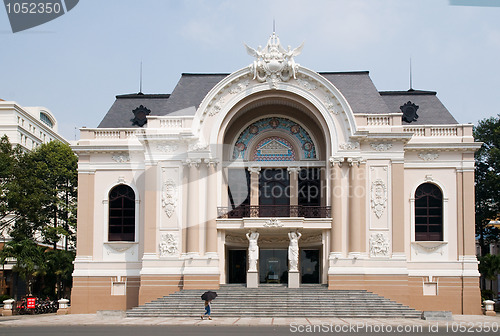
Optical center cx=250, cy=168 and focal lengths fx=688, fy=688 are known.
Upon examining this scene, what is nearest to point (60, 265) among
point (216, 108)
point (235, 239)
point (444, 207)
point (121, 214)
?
point (121, 214)

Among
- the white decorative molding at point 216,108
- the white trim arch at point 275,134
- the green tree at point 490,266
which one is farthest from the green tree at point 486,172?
the white decorative molding at point 216,108

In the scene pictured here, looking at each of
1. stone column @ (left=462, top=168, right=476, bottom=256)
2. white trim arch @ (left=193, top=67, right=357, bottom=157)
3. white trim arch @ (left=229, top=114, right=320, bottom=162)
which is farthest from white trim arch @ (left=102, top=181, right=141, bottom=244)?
stone column @ (left=462, top=168, right=476, bottom=256)

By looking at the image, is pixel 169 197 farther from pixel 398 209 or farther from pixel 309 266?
pixel 398 209

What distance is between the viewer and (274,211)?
38.1 m

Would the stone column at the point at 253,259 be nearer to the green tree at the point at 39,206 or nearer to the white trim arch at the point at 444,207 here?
the white trim arch at the point at 444,207

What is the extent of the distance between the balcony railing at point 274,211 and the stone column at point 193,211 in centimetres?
149

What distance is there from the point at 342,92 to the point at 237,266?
11776 millimetres

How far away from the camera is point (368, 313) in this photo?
32.2 m

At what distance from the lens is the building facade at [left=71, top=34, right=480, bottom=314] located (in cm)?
3644

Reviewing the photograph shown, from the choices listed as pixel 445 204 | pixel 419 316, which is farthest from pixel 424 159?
pixel 419 316

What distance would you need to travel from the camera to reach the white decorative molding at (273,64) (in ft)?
121

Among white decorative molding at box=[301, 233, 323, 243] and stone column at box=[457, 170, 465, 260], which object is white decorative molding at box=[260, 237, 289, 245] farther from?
stone column at box=[457, 170, 465, 260]

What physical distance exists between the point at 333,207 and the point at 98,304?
563 inches

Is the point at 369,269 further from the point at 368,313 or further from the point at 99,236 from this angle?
the point at 99,236
